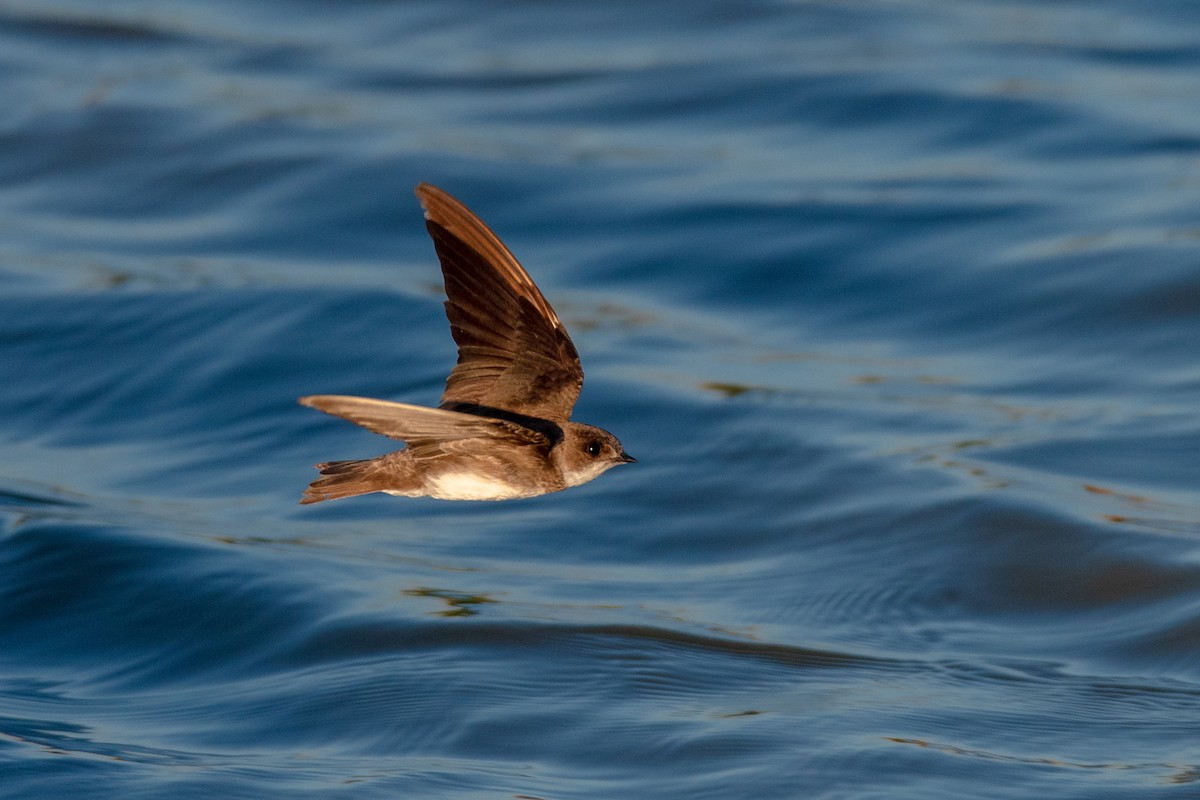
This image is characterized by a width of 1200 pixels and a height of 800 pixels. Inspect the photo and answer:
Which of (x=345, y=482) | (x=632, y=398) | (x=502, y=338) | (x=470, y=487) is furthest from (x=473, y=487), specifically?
(x=632, y=398)

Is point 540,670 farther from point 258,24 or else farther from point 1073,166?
point 258,24

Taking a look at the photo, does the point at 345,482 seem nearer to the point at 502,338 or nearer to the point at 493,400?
the point at 493,400

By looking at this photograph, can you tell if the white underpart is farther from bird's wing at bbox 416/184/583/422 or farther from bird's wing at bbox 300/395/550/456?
bird's wing at bbox 416/184/583/422

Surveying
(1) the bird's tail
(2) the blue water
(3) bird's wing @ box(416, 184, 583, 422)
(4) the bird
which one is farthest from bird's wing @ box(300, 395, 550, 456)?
(2) the blue water

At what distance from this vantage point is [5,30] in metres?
19.4

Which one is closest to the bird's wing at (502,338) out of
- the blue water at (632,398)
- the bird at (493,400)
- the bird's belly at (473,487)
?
the bird at (493,400)

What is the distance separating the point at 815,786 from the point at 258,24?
13997mm

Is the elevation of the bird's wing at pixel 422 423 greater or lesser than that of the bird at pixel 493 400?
lesser

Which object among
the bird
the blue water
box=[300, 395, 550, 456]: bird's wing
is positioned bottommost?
box=[300, 395, 550, 456]: bird's wing

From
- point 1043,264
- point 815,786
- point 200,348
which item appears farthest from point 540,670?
point 1043,264

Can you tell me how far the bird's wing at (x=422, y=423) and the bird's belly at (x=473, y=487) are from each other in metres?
0.09

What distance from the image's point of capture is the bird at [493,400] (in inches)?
206

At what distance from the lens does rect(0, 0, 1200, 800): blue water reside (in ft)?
27.5

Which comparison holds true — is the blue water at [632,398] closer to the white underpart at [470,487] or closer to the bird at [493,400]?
the bird at [493,400]
